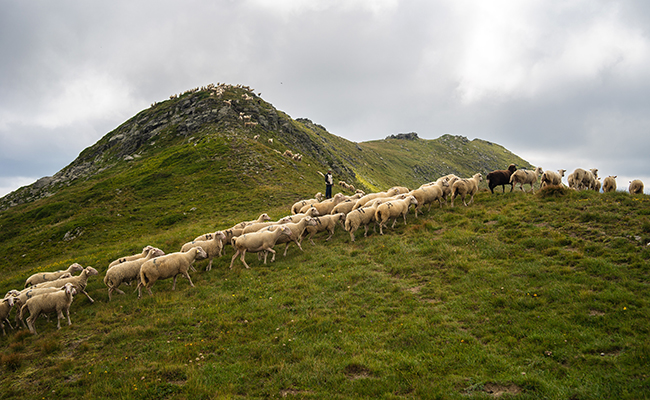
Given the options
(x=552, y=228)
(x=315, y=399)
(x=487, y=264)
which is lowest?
(x=315, y=399)

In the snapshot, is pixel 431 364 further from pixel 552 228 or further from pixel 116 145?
pixel 116 145

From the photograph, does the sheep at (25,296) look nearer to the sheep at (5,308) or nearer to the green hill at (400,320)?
the sheep at (5,308)

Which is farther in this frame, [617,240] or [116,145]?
[116,145]

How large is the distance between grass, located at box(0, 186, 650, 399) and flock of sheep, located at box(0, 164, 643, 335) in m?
1.03

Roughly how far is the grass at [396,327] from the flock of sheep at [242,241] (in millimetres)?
1033

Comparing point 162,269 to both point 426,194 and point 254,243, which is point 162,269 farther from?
point 426,194

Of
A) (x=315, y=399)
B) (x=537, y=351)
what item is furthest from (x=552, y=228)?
(x=315, y=399)

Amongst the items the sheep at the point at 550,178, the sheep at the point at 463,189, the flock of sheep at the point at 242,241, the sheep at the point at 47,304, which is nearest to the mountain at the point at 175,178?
the flock of sheep at the point at 242,241

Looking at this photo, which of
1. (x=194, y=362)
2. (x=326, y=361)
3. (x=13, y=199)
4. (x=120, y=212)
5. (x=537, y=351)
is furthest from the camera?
(x=13, y=199)

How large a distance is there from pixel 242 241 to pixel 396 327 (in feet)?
33.2

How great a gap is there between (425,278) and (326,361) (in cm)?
631

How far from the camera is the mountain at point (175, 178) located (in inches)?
1294

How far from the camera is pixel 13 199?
202ft

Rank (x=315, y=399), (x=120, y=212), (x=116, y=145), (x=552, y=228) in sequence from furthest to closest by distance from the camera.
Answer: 1. (x=116, y=145)
2. (x=120, y=212)
3. (x=552, y=228)
4. (x=315, y=399)
